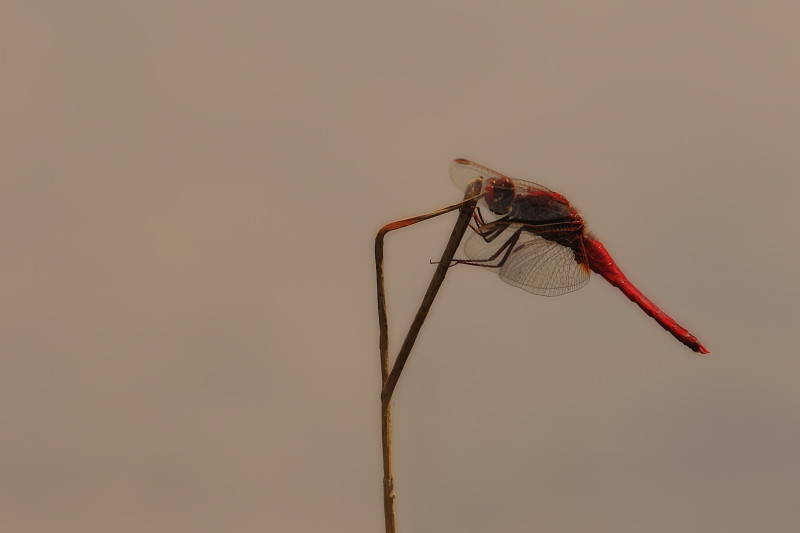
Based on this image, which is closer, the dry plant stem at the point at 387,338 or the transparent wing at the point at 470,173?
the dry plant stem at the point at 387,338

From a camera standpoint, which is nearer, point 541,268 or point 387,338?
point 387,338

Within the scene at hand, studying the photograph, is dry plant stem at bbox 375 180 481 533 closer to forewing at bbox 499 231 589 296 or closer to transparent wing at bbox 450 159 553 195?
transparent wing at bbox 450 159 553 195

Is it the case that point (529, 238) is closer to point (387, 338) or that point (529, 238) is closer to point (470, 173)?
point (470, 173)

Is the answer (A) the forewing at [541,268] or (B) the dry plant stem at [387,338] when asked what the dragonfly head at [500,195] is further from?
(B) the dry plant stem at [387,338]

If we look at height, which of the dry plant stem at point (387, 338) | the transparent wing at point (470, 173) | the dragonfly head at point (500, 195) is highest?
the transparent wing at point (470, 173)

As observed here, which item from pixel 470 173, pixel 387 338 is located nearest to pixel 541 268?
pixel 470 173

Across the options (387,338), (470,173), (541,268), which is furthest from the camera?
(541,268)

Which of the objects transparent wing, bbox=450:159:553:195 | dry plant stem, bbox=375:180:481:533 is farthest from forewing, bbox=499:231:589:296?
dry plant stem, bbox=375:180:481:533

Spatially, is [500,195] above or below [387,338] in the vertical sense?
above

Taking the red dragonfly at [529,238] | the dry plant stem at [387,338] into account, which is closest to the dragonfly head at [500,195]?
the red dragonfly at [529,238]
